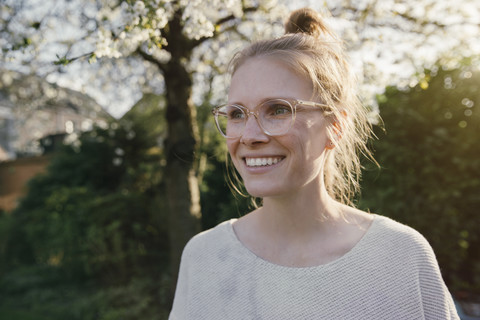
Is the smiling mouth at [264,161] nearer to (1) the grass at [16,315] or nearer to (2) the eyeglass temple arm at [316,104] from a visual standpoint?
(2) the eyeglass temple arm at [316,104]

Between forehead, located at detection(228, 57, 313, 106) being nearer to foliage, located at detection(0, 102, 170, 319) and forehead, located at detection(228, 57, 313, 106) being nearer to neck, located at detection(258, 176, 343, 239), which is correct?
neck, located at detection(258, 176, 343, 239)

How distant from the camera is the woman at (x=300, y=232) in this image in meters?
1.42

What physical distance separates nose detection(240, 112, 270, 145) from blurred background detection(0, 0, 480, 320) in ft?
2.53

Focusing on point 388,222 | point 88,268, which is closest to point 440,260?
point 388,222

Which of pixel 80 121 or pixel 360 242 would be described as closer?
pixel 360 242

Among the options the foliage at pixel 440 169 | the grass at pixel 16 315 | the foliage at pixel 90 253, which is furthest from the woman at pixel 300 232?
the grass at pixel 16 315

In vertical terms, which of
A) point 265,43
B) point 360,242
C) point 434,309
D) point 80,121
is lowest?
point 434,309

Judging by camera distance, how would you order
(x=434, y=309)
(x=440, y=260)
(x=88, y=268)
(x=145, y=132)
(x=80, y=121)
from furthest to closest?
(x=80, y=121)
(x=145, y=132)
(x=88, y=268)
(x=440, y=260)
(x=434, y=309)

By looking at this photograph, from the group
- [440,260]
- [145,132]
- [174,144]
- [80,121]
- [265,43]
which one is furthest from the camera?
[80,121]

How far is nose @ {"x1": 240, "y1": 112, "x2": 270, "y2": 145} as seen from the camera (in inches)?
55.9

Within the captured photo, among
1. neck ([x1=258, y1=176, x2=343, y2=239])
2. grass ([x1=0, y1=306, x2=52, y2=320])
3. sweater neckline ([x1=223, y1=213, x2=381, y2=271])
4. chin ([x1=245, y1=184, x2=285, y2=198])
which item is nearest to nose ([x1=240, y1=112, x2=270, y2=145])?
chin ([x1=245, y1=184, x2=285, y2=198])

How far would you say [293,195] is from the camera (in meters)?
1.60

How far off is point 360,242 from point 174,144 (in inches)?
145

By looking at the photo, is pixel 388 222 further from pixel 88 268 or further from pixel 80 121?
pixel 80 121
